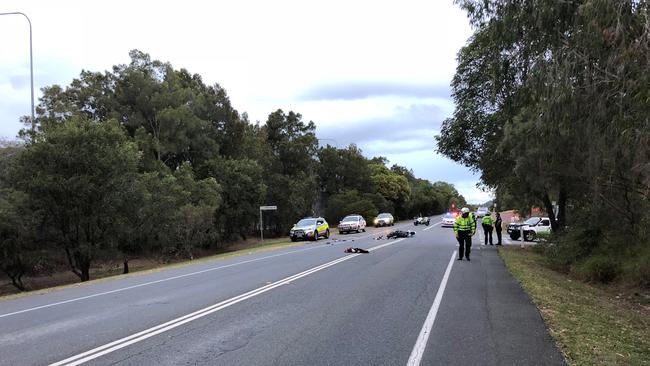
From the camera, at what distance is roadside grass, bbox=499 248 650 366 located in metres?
6.56

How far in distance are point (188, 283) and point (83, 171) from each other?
1547 cm

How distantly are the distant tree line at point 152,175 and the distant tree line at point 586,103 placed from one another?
20211 mm

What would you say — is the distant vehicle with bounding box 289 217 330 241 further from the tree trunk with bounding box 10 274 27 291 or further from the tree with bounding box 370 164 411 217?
the tree with bounding box 370 164 411 217

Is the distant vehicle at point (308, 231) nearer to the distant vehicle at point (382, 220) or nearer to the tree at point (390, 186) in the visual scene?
the distant vehicle at point (382, 220)

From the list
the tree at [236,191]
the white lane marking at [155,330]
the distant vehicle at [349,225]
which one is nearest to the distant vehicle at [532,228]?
the distant vehicle at [349,225]

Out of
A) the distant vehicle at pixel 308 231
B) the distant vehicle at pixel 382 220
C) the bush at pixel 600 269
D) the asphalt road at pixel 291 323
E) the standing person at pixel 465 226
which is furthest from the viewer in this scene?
the distant vehicle at pixel 382 220

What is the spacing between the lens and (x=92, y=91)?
44938 mm

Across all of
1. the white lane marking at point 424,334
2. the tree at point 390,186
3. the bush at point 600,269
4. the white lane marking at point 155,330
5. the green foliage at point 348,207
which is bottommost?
the bush at point 600,269

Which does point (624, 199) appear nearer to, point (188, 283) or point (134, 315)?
point (188, 283)

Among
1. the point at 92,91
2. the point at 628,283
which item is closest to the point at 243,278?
the point at 628,283

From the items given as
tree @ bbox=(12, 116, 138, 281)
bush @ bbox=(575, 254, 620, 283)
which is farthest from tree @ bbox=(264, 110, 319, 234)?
bush @ bbox=(575, 254, 620, 283)

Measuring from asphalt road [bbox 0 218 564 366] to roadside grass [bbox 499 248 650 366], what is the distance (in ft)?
1.02

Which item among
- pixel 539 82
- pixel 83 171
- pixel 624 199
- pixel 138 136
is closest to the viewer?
pixel 539 82

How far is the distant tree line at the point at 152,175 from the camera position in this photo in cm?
2644
